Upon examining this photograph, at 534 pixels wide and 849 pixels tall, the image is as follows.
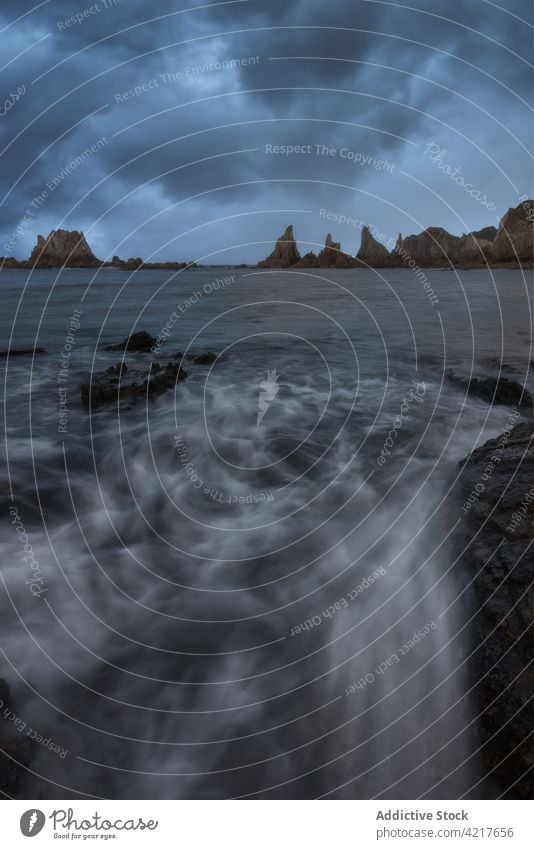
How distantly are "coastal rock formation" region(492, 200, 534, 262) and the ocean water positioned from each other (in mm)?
45681

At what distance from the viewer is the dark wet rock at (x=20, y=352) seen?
1598 centimetres

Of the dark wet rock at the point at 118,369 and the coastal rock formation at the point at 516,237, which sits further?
the coastal rock formation at the point at 516,237

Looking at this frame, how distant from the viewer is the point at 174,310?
87.4 ft

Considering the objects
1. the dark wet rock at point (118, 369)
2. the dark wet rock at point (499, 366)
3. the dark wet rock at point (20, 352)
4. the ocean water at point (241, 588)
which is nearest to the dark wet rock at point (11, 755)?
the ocean water at point (241, 588)

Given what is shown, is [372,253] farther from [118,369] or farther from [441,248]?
[118,369]

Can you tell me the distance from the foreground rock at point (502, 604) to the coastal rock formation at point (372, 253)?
75.2 m

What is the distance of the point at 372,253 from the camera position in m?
83.4

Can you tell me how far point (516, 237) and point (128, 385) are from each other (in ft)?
224

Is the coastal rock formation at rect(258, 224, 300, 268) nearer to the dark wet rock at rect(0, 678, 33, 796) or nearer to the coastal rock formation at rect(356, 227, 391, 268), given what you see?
the coastal rock formation at rect(356, 227, 391, 268)

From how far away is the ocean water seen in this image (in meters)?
4.38

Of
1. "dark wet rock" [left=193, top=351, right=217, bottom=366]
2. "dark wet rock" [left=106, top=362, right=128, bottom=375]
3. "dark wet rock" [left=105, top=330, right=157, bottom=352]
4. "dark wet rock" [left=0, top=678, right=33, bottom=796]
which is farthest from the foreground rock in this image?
"dark wet rock" [left=105, top=330, right=157, bottom=352]

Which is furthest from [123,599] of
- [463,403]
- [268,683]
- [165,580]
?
[463,403]

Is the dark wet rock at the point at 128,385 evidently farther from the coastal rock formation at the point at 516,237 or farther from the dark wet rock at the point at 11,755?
the coastal rock formation at the point at 516,237

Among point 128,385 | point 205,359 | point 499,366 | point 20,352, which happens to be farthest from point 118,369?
point 499,366
